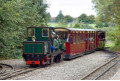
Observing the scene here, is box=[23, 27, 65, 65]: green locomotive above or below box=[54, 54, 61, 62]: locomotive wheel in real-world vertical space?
above

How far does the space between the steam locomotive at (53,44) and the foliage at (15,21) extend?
4.82ft

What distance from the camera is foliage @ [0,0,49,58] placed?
13469mm

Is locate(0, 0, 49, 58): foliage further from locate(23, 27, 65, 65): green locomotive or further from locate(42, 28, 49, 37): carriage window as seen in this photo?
locate(42, 28, 49, 37): carriage window

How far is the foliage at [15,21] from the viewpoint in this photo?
13.5 meters

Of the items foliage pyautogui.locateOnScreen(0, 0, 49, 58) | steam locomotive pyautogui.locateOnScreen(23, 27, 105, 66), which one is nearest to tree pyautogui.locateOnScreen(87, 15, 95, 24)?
Result: foliage pyautogui.locateOnScreen(0, 0, 49, 58)

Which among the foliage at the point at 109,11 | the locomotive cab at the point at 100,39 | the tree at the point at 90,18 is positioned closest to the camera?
the foliage at the point at 109,11

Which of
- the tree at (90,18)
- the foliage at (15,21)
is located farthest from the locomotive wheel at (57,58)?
the tree at (90,18)

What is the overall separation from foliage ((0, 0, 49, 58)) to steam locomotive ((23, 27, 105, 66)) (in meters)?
1.47

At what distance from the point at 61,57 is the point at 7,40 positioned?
430 cm

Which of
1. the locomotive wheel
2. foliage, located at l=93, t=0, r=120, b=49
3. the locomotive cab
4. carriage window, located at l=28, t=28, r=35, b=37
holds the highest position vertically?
foliage, located at l=93, t=0, r=120, b=49

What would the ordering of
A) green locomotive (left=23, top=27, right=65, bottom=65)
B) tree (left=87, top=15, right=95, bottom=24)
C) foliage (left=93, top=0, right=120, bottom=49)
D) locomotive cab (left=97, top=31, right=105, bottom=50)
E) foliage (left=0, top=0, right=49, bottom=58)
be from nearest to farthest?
foliage (left=0, top=0, right=49, bottom=58), green locomotive (left=23, top=27, right=65, bottom=65), foliage (left=93, top=0, right=120, bottom=49), locomotive cab (left=97, top=31, right=105, bottom=50), tree (left=87, top=15, right=95, bottom=24)

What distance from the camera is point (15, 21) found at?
47.5 ft

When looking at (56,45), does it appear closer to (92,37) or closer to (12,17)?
(12,17)

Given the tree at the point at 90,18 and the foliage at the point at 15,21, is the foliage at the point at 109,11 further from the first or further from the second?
the tree at the point at 90,18
